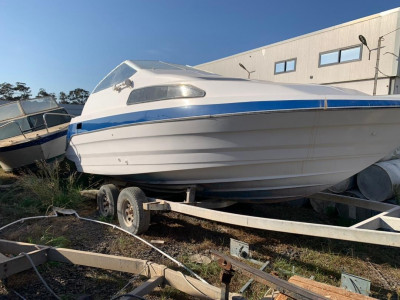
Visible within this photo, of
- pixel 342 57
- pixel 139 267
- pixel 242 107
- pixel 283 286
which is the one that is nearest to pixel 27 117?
pixel 139 267

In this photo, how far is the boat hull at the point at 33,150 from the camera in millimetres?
6383

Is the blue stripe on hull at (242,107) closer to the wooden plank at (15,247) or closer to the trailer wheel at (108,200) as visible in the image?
the trailer wheel at (108,200)

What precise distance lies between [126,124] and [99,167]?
1075mm

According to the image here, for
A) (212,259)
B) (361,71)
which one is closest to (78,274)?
(212,259)

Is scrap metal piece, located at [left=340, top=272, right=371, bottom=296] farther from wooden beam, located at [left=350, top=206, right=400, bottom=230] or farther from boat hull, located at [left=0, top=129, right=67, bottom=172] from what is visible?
boat hull, located at [left=0, top=129, right=67, bottom=172]

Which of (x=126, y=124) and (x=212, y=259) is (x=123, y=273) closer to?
(x=212, y=259)

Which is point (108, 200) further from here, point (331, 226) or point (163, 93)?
point (331, 226)

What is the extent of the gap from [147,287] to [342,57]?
13.8 metres

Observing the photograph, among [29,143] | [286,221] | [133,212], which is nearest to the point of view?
[286,221]

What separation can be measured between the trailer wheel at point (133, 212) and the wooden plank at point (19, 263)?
105cm

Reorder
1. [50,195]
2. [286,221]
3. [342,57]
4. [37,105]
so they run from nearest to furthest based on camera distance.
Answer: [286,221] → [50,195] → [37,105] → [342,57]

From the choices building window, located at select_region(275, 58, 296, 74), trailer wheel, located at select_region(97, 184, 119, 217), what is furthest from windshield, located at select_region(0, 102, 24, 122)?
building window, located at select_region(275, 58, 296, 74)

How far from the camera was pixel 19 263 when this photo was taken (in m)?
2.59

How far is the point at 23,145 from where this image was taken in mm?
6359
